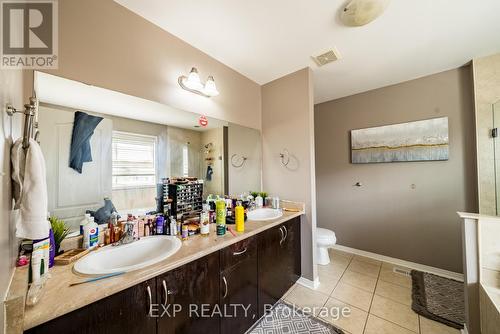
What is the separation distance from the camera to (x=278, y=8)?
4.18 ft

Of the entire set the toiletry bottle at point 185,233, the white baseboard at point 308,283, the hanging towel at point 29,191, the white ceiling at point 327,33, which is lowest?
the white baseboard at point 308,283

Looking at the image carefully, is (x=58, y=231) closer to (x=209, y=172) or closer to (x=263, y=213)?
(x=209, y=172)

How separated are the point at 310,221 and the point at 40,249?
6.47 ft

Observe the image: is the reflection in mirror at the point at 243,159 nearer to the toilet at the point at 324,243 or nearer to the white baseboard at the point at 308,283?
the toilet at the point at 324,243

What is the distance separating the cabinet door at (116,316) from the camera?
0.63m

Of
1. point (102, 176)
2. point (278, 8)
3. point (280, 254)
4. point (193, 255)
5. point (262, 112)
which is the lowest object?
point (280, 254)

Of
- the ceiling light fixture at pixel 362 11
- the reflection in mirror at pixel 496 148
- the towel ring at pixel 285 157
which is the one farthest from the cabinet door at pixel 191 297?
the reflection in mirror at pixel 496 148

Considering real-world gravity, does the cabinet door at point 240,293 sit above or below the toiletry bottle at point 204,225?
below

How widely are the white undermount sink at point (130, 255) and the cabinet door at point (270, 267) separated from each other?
2.24ft

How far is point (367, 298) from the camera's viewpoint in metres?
1.73

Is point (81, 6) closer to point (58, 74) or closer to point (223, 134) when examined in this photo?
point (58, 74)

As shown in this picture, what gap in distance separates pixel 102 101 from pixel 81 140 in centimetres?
28

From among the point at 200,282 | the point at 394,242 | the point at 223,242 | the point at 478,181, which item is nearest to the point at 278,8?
the point at 223,242

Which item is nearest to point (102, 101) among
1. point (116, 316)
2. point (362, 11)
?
point (116, 316)
